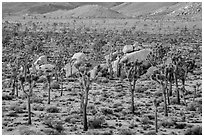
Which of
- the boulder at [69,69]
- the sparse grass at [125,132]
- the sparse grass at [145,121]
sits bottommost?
the sparse grass at [125,132]

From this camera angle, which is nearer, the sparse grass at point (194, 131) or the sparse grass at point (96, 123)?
the sparse grass at point (194, 131)

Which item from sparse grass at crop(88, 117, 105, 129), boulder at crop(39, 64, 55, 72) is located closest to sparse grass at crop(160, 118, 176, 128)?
sparse grass at crop(88, 117, 105, 129)

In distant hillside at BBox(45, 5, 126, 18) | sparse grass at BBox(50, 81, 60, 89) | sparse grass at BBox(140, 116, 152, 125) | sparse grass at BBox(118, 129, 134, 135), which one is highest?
distant hillside at BBox(45, 5, 126, 18)

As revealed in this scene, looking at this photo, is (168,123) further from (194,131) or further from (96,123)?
(96,123)

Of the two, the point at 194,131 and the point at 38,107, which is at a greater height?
the point at 38,107

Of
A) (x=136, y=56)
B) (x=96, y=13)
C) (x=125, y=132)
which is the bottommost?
(x=125, y=132)

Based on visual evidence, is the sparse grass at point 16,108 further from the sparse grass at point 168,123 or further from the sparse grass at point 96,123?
the sparse grass at point 168,123

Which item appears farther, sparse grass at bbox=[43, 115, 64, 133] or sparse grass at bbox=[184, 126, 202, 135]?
sparse grass at bbox=[43, 115, 64, 133]

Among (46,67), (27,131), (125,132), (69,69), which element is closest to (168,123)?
(125,132)

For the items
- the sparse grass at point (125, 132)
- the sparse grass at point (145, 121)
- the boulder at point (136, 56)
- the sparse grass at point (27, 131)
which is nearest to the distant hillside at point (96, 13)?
the boulder at point (136, 56)

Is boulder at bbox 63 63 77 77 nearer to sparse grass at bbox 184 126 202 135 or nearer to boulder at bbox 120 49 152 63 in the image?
boulder at bbox 120 49 152 63

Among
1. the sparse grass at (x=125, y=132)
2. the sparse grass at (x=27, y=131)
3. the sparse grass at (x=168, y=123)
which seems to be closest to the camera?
the sparse grass at (x=27, y=131)

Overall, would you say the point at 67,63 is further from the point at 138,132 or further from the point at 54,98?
the point at 138,132

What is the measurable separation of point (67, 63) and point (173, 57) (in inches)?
660
